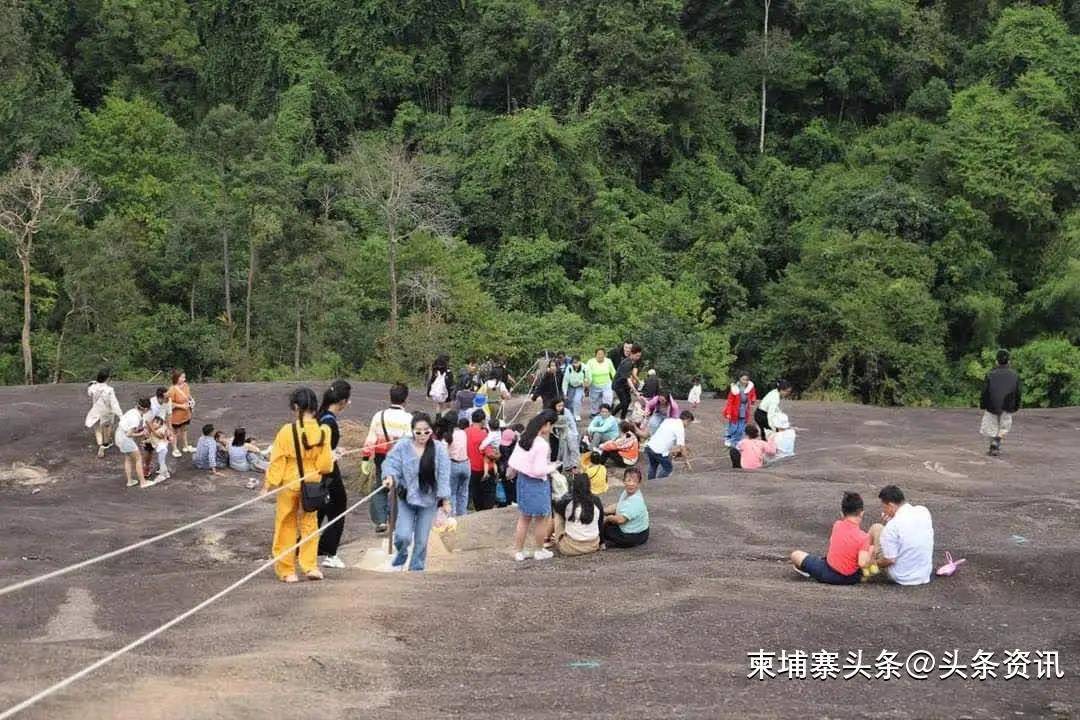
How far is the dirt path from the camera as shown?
22.1ft

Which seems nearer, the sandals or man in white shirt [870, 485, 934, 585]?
man in white shirt [870, 485, 934, 585]

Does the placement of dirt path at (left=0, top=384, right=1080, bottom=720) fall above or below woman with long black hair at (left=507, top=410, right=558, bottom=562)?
below

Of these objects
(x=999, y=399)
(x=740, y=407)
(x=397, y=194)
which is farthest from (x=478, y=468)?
(x=397, y=194)

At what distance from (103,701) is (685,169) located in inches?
1526

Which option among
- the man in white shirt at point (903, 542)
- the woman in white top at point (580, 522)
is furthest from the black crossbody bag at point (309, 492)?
the man in white shirt at point (903, 542)

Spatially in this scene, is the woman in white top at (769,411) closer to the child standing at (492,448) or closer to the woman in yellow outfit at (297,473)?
the child standing at (492,448)

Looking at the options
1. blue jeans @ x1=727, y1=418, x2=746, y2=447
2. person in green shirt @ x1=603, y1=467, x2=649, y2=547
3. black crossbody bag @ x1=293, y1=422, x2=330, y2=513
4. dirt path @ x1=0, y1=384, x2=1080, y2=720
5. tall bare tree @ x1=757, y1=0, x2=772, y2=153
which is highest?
tall bare tree @ x1=757, y1=0, x2=772, y2=153

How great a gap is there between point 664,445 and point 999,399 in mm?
4469

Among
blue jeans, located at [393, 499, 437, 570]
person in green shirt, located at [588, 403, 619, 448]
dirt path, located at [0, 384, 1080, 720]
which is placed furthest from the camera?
person in green shirt, located at [588, 403, 619, 448]

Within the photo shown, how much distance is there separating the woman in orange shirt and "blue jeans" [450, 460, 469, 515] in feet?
20.2

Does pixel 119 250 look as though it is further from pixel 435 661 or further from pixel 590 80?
pixel 435 661

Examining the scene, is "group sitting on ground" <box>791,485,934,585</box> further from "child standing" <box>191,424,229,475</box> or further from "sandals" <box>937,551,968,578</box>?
"child standing" <box>191,424,229,475</box>

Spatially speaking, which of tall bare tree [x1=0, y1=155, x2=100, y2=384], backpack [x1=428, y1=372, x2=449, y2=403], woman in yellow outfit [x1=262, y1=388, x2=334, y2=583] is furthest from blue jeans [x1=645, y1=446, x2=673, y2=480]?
tall bare tree [x1=0, y1=155, x2=100, y2=384]

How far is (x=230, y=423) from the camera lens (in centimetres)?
2005
